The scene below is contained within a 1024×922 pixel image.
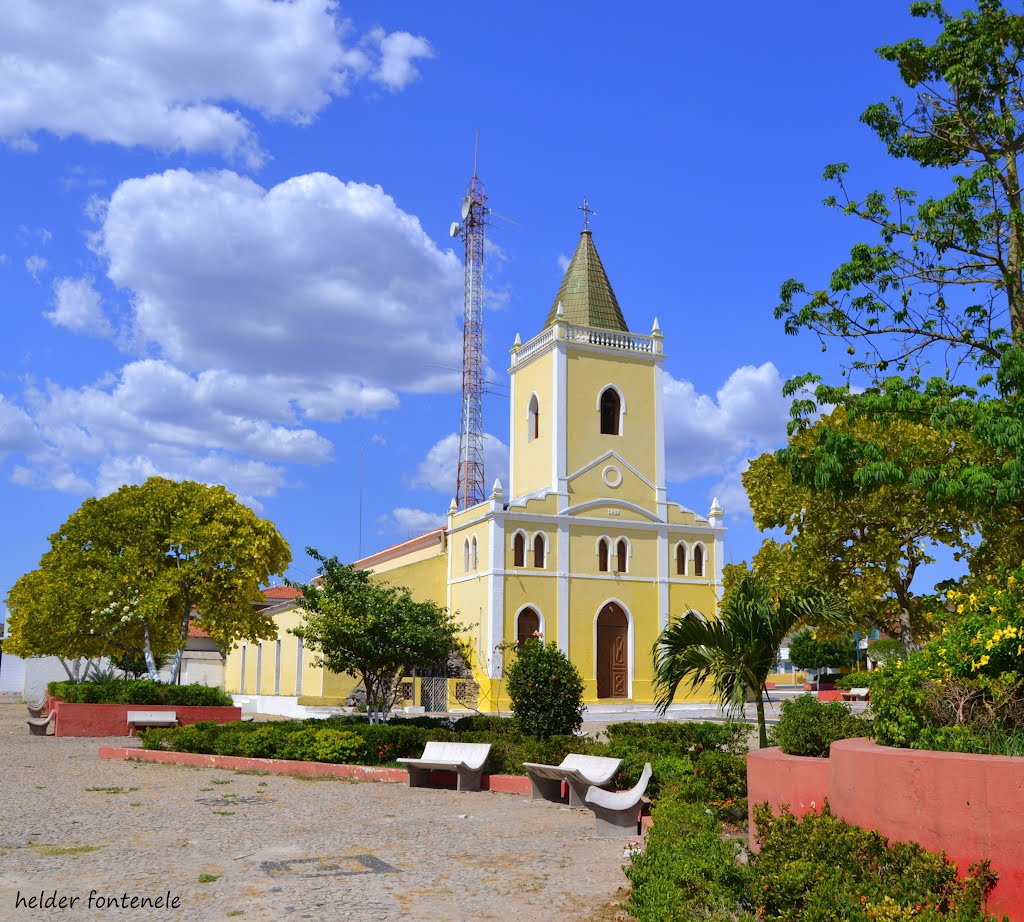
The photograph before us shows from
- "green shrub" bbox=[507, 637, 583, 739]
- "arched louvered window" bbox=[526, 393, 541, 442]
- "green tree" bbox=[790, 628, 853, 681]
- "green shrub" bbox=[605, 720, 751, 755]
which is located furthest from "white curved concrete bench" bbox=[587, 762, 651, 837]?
"green tree" bbox=[790, 628, 853, 681]

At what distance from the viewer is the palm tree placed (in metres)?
12.2

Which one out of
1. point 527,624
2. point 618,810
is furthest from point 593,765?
point 527,624

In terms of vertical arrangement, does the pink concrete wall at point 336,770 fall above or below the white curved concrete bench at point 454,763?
below

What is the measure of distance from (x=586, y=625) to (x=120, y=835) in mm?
26571

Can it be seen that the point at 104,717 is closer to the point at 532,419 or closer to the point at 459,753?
the point at 459,753

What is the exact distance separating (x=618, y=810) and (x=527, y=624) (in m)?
24.4

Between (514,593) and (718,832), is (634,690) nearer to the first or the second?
(514,593)

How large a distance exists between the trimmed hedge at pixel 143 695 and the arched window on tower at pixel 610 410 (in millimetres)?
18941

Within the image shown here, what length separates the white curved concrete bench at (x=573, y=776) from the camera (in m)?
12.2

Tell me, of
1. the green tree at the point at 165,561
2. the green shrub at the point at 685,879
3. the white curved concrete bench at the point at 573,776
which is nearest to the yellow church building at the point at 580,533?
the green tree at the point at 165,561

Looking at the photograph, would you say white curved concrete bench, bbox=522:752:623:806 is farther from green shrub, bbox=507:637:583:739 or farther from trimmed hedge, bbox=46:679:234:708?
trimmed hedge, bbox=46:679:234:708

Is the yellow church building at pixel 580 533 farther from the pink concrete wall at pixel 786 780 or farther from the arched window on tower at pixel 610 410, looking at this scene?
the pink concrete wall at pixel 786 780

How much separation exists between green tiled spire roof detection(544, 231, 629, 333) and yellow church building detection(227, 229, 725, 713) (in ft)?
0.18

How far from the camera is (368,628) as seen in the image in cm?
1916
